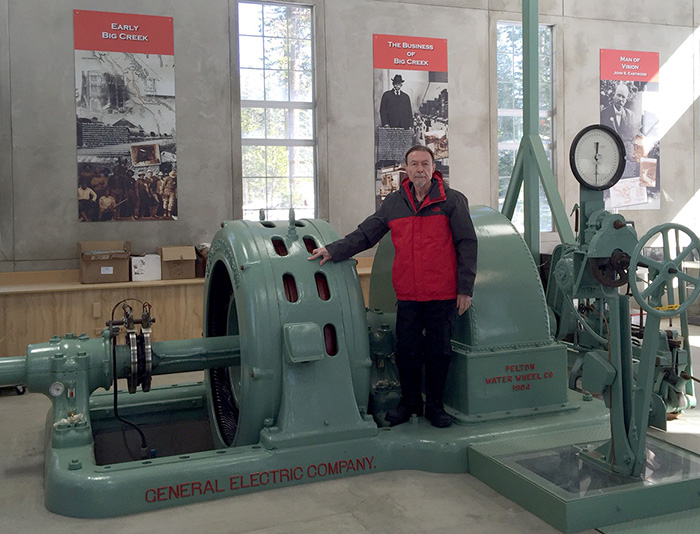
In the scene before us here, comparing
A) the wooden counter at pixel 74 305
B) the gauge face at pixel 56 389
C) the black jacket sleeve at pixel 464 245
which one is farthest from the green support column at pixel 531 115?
the gauge face at pixel 56 389

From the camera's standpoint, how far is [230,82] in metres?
6.62

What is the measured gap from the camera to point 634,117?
813cm

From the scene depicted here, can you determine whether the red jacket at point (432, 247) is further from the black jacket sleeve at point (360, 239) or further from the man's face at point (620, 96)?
the man's face at point (620, 96)

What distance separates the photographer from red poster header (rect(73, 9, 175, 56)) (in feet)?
20.2

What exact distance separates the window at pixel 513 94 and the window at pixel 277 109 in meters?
2.08

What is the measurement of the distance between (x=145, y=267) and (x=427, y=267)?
10.7 feet

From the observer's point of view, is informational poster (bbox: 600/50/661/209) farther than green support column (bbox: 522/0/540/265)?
Yes

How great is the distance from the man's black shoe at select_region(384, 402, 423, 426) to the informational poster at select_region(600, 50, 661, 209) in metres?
5.38

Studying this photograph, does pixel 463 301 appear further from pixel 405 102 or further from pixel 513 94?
pixel 513 94

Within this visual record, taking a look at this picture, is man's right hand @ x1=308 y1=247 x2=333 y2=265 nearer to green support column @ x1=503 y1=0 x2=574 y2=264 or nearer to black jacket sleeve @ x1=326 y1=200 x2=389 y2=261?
black jacket sleeve @ x1=326 y1=200 x2=389 y2=261

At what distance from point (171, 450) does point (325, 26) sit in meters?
4.47

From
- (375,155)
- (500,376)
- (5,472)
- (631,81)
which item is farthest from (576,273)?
(631,81)

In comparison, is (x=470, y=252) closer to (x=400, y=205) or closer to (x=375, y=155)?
(x=400, y=205)

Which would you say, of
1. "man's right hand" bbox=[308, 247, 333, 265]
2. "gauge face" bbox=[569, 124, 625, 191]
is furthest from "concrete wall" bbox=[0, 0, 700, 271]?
"gauge face" bbox=[569, 124, 625, 191]
